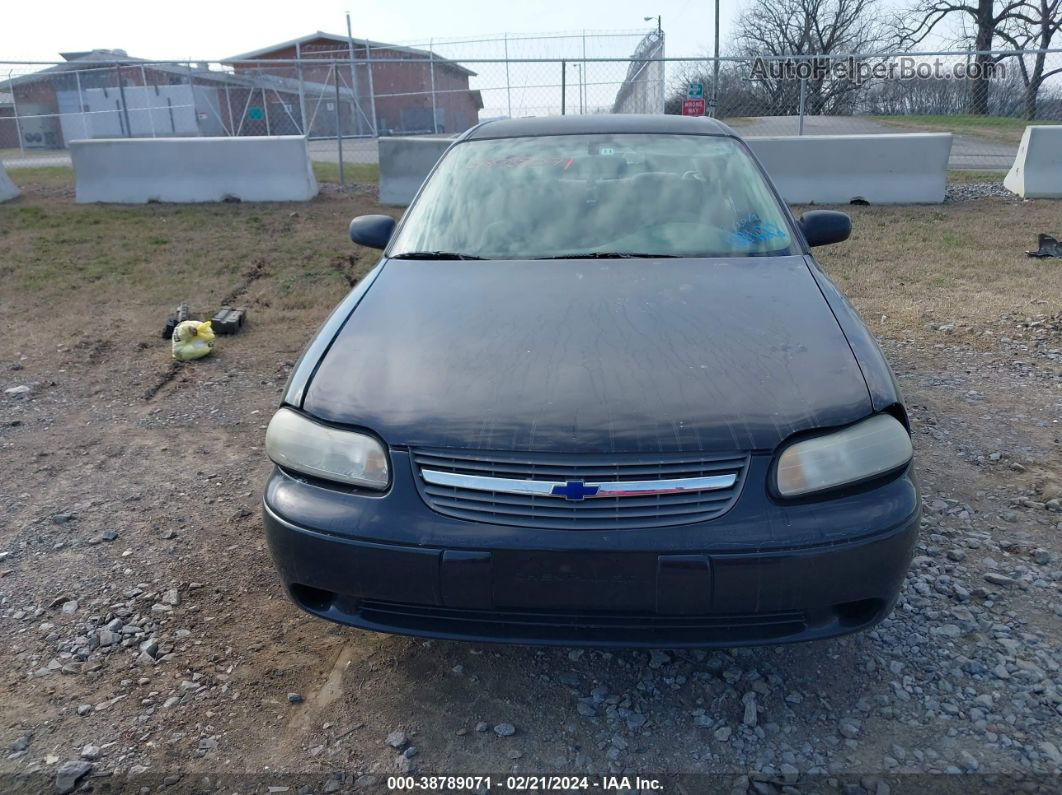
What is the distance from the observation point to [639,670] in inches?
94.7

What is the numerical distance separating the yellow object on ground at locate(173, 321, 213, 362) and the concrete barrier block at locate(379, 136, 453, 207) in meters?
5.70

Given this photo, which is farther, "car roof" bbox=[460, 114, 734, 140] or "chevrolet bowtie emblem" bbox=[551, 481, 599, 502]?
"car roof" bbox=[460, 114, 734, 140]

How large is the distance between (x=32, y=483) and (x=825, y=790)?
11.5 feet

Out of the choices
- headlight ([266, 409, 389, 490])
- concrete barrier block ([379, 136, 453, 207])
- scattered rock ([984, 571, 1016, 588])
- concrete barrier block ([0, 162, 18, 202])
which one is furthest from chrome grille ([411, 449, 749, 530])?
concrete barrier block ([0, 162, 18, 202])

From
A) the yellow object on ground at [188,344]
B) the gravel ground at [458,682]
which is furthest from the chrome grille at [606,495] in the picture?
the yellow object on ground at [188,344]

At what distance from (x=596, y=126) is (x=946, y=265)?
16.7ft

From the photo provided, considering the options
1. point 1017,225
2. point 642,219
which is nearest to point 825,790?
point 642,219

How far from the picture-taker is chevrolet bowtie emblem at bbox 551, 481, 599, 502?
6.42 ft

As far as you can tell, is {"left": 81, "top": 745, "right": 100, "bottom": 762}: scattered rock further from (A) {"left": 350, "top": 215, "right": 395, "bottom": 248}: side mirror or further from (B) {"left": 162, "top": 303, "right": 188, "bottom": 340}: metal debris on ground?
(B) {"left": 162, "top": 303, "right": 188, "bottom": 340}: metal debris on ground

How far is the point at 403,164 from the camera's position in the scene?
1070 centimetres

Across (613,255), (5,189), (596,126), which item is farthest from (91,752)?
(5,189)

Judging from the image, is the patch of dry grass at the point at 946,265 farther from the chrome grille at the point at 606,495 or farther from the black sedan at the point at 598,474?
the chrome grille at the point at 606,495

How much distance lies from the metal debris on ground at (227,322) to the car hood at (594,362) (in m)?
3.27

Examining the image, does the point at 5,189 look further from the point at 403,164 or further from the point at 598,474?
the point at 598,474
